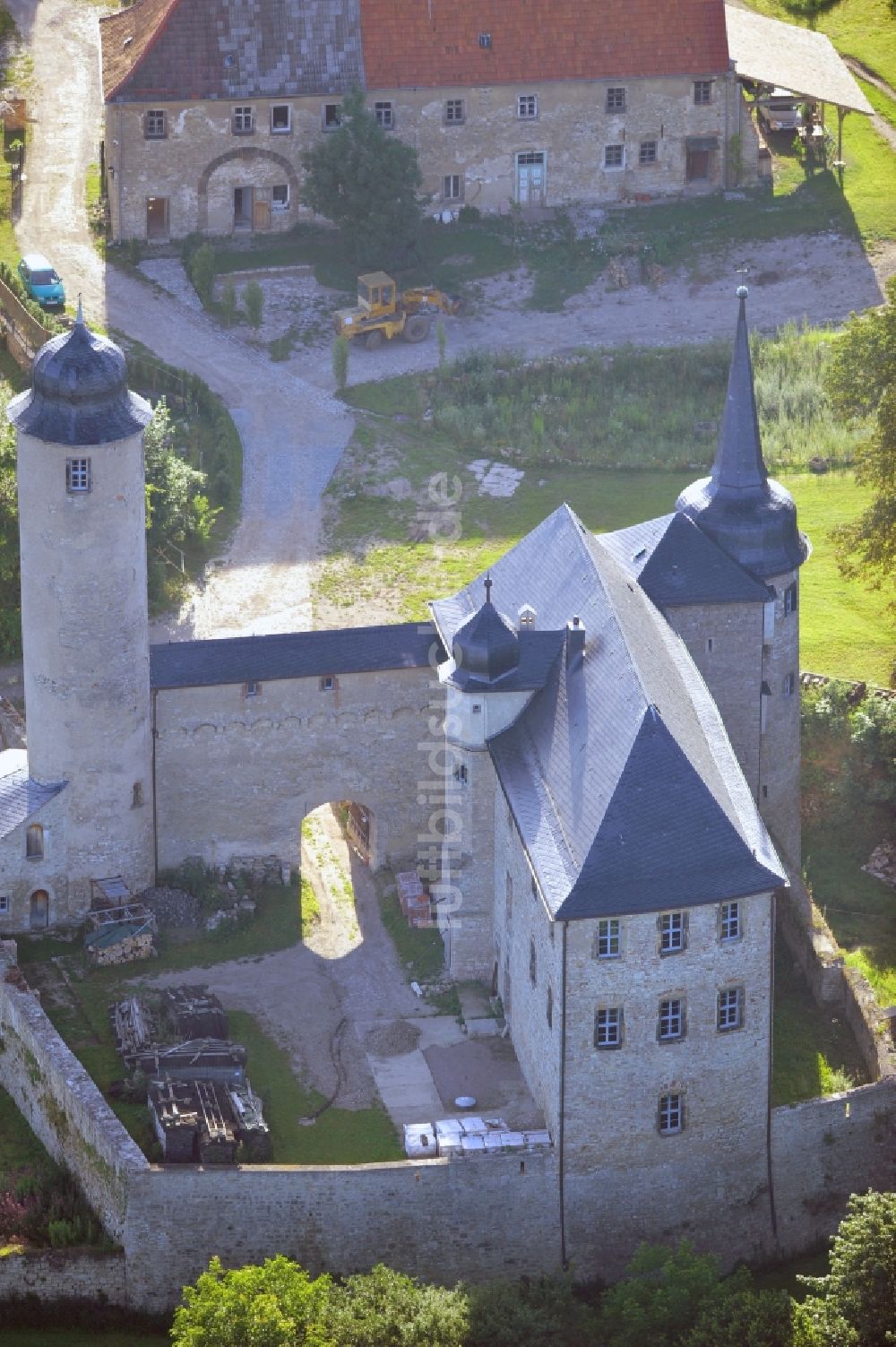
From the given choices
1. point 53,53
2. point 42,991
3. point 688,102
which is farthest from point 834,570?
point 53,53

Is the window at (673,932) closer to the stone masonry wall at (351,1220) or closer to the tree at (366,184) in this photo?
the stone masonry wall at (351,1220)

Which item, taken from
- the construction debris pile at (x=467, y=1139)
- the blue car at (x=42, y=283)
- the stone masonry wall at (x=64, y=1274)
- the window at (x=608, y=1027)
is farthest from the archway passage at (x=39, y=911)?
the blue car at (x=42, y=283)

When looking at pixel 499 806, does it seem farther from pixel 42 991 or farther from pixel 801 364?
pixel 801 364

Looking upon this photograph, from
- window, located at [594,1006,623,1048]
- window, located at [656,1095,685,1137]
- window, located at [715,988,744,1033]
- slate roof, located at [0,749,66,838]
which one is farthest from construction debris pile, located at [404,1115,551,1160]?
slate roof, located at [0,749,66,838]

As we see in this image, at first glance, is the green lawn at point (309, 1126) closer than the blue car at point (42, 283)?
Yes

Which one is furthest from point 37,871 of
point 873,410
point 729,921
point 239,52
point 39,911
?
point 239,52
